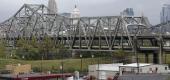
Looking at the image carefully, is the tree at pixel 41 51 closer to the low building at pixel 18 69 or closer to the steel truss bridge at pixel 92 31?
the steel truss bridge at pixel 92 31

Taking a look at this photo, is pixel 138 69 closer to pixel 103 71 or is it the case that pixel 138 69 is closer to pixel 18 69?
pixel 103 71

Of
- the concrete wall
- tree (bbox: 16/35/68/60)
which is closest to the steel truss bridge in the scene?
tree (bbox: 16/35/68/60)

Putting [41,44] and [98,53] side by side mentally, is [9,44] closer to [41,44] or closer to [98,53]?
[41,44]

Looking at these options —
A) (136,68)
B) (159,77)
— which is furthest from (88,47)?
(159,77)

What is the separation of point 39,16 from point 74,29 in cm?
2713

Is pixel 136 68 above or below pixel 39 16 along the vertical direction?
below

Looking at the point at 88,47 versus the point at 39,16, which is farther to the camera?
the point at 39,16

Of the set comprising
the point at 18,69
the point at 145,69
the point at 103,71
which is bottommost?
the point at 18,69

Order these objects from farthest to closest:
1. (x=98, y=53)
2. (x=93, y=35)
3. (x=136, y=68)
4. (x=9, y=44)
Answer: (x=9, y=44) < (x=93, y=35) < (x=98, y=53) < (x=136, y=68)

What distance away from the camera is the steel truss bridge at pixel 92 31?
3740 inches

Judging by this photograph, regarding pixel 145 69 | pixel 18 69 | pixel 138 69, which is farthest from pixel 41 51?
pixel 138 69

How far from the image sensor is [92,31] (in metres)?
112

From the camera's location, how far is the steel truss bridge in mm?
95006

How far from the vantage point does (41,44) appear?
336 ft
